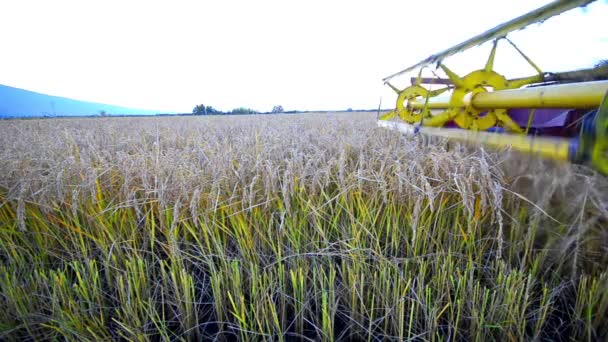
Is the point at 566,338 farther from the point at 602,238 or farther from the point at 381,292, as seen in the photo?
the point at 381,292

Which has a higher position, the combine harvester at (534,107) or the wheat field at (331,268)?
the combine harvester at (534,107)

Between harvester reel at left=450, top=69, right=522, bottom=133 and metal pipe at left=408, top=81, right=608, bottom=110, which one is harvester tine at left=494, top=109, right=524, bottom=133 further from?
metal pipe at left=408, top=81, right=608, bottom=110

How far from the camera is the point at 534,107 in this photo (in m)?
1.41

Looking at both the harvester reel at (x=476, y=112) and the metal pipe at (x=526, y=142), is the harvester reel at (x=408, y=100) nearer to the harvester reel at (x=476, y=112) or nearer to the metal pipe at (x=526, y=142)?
the harvester reel at (x=476, y=112)

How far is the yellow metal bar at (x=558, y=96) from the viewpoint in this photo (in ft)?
3.51

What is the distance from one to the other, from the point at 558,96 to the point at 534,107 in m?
0.21

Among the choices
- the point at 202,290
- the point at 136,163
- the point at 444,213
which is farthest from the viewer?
the point at 136,163

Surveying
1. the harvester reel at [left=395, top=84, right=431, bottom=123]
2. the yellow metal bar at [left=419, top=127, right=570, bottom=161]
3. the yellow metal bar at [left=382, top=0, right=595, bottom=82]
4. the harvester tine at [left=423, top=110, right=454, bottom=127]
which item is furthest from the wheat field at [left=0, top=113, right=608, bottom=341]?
the harvester reel at [left=395, top=84, right=431, bottom=123]

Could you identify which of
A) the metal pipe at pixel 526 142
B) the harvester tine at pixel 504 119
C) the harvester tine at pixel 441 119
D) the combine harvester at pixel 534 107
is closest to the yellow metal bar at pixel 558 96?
the combine harvester at pixel 534 107

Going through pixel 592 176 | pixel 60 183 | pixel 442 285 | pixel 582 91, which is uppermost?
pixel 582 91

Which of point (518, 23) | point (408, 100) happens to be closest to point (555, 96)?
point (518, 23)

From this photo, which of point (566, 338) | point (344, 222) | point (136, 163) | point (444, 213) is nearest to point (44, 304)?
point (136, 163)

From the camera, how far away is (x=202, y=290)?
100 centimetres

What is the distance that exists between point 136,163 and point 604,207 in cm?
199
